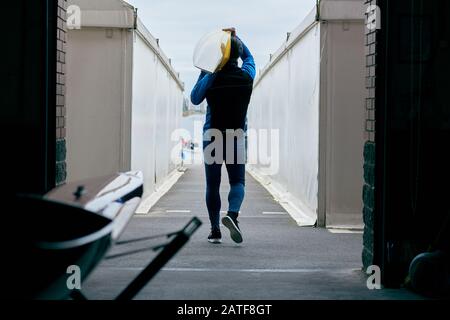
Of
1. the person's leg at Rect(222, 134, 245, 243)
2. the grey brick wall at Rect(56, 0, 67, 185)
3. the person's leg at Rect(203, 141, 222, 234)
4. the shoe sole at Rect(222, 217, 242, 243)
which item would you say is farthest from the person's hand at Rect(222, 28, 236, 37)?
the grey brick wall at Rect(56, 0, 67, 185)

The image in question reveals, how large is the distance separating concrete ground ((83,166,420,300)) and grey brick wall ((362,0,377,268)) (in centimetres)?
25

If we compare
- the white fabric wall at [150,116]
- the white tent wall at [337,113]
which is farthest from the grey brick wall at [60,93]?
the white fabric wall at [150,116]

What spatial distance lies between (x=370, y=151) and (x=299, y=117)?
557cm

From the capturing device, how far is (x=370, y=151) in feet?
18.3

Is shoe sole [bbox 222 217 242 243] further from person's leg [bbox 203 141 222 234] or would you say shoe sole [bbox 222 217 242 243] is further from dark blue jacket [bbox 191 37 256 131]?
dark blue jacket [bbox 191 37 256 131]


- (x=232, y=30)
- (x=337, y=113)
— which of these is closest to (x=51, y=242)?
(x=232, y=30)

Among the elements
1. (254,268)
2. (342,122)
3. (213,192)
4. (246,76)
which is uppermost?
(246,76)

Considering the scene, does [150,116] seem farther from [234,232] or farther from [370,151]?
[370,151]

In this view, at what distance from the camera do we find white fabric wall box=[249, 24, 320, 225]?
9.41 metres

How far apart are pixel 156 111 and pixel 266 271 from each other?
8.66 metres

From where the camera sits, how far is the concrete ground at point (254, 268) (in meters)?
5.21

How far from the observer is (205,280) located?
18.5ft

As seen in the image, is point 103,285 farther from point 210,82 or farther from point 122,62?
point 122,62
